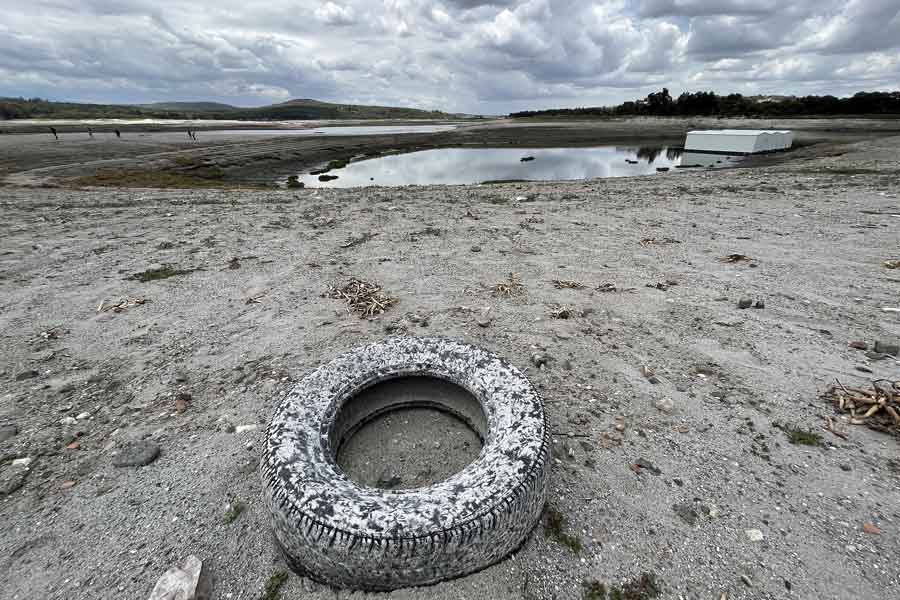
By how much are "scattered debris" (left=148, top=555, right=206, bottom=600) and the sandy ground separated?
162 mm

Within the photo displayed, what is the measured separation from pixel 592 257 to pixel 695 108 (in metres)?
110

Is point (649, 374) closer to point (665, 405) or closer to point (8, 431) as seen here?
point (665, 405)

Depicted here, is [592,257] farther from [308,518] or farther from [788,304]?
[308,518]

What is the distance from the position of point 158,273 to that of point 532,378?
6946 millimetres

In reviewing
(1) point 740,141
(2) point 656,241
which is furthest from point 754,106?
(2) point 656,241

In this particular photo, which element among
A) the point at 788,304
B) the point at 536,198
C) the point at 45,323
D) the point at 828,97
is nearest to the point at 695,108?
the point at 828,97

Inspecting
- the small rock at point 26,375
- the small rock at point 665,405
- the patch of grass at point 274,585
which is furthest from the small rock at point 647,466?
the small rock at point 26,375

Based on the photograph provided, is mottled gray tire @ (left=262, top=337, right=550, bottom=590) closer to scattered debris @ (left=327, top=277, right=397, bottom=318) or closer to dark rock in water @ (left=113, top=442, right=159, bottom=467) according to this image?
dark rock in water @ (left=113, top=442, right=159, bottom=467)

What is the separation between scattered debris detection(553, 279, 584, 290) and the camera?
6.23 m

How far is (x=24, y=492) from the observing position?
296 cm

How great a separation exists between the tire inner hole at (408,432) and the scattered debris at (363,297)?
2.01 m

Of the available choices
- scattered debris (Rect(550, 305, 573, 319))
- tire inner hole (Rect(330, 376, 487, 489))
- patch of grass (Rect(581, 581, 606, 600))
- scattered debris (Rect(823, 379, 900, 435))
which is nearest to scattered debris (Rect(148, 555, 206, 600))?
tire inner hole (Rect(330, 376, 487, 489))

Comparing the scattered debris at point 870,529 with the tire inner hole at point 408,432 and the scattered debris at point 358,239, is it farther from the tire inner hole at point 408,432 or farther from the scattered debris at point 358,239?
the scattered debris at point 358,239

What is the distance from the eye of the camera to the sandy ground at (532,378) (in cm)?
245
